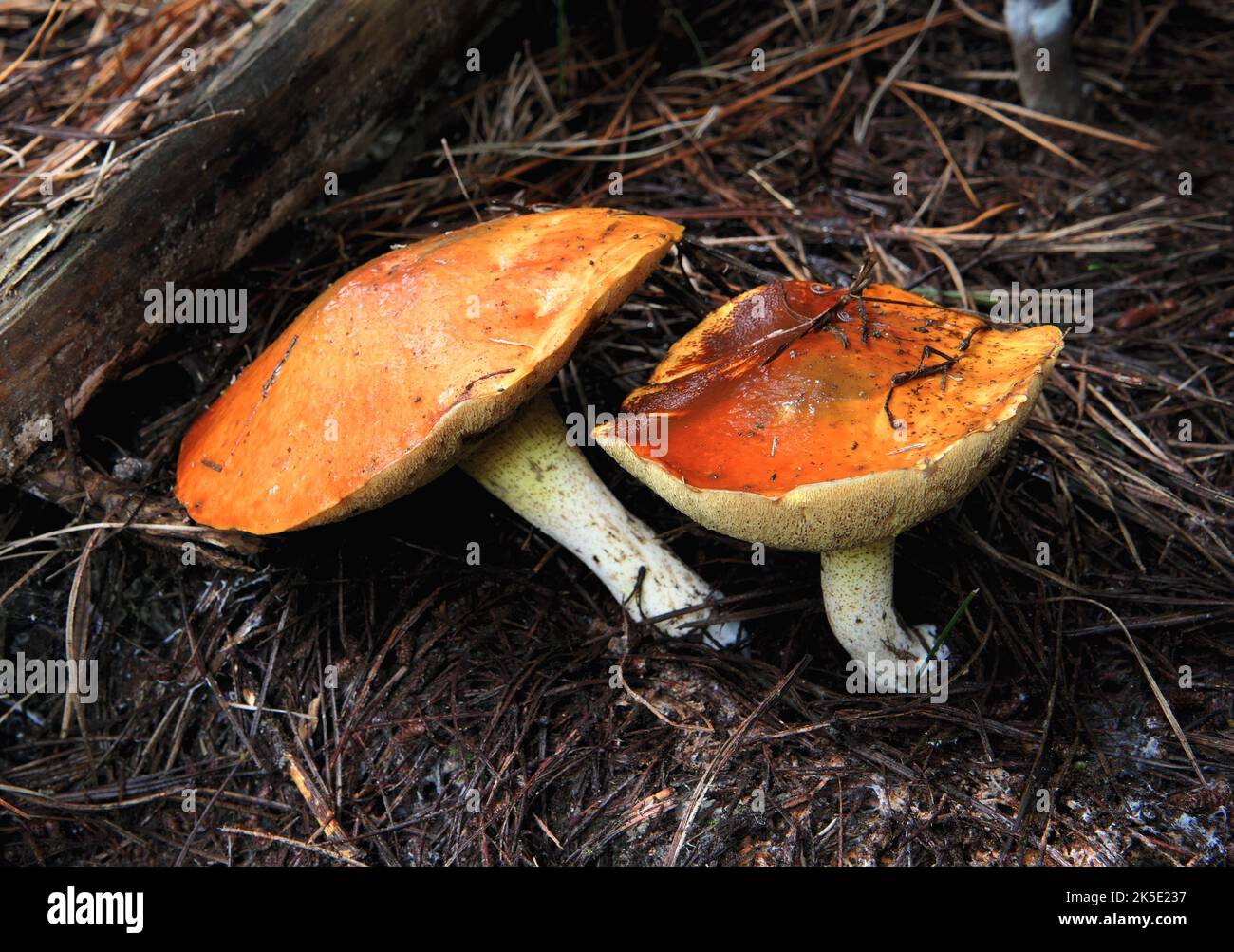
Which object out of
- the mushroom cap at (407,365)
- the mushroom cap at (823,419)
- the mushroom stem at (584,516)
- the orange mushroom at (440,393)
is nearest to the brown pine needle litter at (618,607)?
the mushroom stem at (584,516)

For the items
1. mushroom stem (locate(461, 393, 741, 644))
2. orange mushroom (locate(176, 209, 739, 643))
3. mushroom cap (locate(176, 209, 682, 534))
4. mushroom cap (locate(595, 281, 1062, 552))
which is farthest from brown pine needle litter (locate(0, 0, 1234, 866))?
mushroom cap (locate(595, 281, 1062, 552))

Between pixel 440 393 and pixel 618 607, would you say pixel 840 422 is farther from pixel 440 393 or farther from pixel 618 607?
pixel 618 607

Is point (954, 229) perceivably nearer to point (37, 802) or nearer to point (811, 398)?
point (811, 398)

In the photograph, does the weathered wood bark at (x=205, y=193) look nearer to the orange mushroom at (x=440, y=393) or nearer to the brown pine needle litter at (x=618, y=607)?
the brown pine needle litter at (x=618, y=607)

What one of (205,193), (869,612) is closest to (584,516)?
(869,612)

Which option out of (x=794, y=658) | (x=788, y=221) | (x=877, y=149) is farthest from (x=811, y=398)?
(x=877, y=149)
